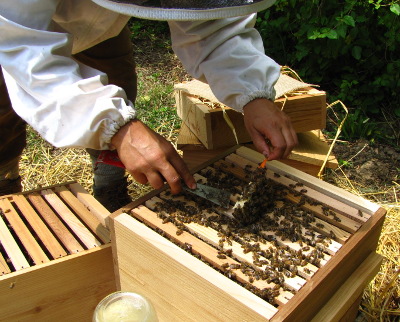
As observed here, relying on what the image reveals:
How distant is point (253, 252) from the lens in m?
1.63

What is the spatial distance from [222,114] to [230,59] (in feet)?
1.92

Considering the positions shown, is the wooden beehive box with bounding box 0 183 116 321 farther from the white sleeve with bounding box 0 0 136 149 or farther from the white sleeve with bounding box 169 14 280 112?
the white sleeve with bounding box 169 14 280 112

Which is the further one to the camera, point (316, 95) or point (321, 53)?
point (321, 53)

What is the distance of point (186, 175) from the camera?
5.98 feet

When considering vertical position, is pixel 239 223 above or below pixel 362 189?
above

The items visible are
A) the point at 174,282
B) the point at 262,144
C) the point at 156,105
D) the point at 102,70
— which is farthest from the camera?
the point at 156,105

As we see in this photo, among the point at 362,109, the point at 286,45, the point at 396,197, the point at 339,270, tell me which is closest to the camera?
the point at 339,270

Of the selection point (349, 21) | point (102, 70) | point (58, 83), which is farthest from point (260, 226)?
point (349, 21)

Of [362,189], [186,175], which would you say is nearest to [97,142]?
[186,175]

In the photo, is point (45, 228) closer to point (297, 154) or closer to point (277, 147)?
point (277, 147)

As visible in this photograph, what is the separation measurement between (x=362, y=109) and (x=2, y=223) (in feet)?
10.9

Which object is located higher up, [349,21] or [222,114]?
[349,21]

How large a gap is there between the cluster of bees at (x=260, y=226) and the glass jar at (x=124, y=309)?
0.91ft

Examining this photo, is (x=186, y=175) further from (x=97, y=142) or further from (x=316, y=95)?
(x=316, y=95)
